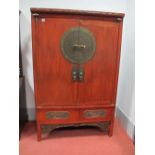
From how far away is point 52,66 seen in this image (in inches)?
69.8

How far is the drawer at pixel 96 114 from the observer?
196 centimetres

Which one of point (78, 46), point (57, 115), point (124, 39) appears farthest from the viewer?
point (124, 39)

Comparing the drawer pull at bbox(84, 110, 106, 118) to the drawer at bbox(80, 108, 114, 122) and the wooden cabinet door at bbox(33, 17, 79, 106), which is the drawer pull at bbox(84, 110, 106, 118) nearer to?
the drawer at bbox(80, 108, 114, 122)

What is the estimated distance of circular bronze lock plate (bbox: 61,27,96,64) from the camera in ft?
5.67

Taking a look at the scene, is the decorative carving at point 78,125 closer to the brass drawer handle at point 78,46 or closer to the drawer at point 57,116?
the drawer at point 57,116

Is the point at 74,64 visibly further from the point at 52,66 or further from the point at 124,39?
the point at 124,39

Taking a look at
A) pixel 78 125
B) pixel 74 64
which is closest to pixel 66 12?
pixel 74 64

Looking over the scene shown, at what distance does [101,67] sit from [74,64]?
0.33 m

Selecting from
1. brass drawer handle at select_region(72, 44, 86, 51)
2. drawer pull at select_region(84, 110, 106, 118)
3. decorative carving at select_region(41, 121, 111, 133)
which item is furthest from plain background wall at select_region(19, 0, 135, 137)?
brass drawer handle at select_region(72, 44, 86, 51)
